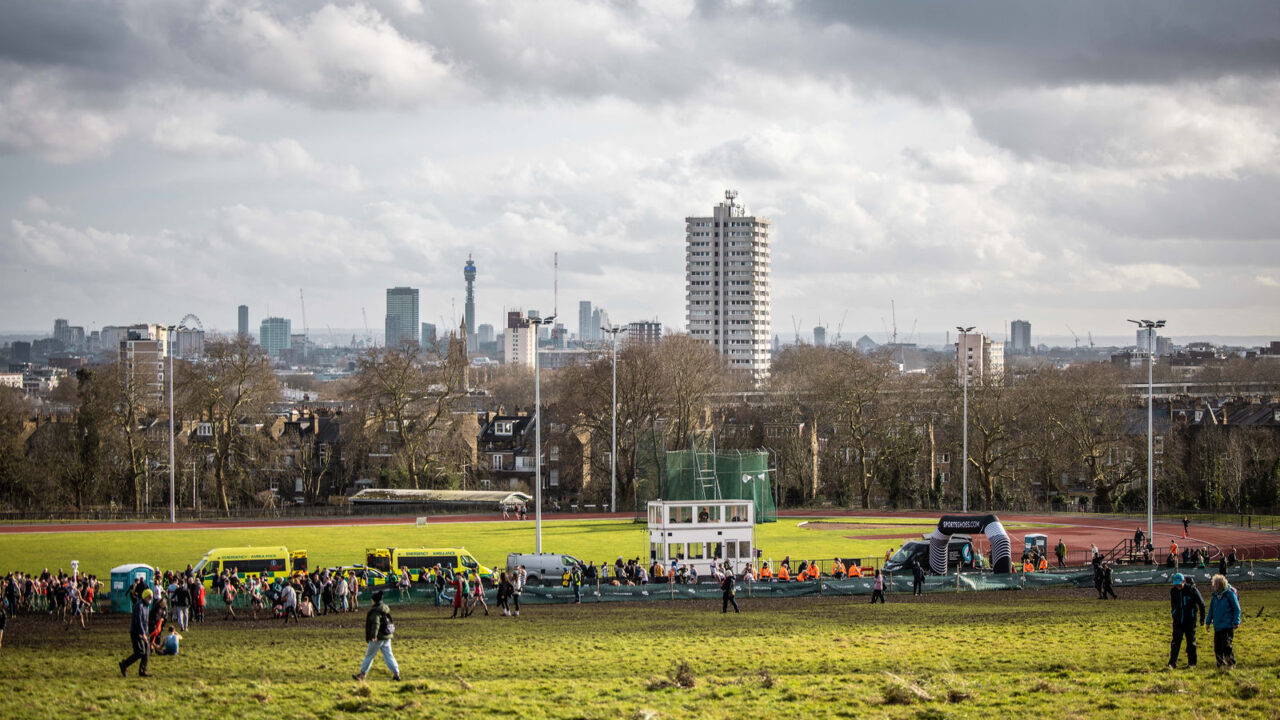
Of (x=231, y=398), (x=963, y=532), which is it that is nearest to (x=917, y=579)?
(x=963, y=532)

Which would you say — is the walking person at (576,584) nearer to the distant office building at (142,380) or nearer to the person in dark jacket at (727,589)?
the person in dark jacket at (727,589)

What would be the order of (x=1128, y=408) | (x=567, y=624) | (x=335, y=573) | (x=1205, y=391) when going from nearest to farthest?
(x=567, y=624) < (x=335, y=573) < (x=1128, y=408) < (x=1205, y=391)

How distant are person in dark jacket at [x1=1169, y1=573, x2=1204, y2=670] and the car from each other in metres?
24.3

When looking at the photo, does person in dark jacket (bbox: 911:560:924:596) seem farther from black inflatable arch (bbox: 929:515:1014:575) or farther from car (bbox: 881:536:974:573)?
Answer: black inflatable arch (bbox: 929:515:1014:575)

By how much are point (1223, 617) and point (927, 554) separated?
1032 inches

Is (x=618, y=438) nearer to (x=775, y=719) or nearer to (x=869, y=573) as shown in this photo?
(x=869, y=573)

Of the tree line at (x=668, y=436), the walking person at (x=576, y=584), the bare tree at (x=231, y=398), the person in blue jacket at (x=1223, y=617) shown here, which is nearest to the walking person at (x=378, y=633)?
the person in blue jacket at (x=1223, y=617)

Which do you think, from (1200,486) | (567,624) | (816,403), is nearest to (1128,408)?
(1200,486)

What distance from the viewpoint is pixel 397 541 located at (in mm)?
60719

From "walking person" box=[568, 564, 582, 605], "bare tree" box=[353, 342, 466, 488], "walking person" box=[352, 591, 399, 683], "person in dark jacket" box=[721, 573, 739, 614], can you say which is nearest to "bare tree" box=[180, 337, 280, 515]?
"bare tree" box=[353, 342, 466, 488]

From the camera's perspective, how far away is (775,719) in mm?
16766

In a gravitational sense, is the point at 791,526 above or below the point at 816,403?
below

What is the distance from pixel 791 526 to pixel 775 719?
55.2 m

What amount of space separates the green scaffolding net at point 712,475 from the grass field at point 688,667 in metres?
31.6
